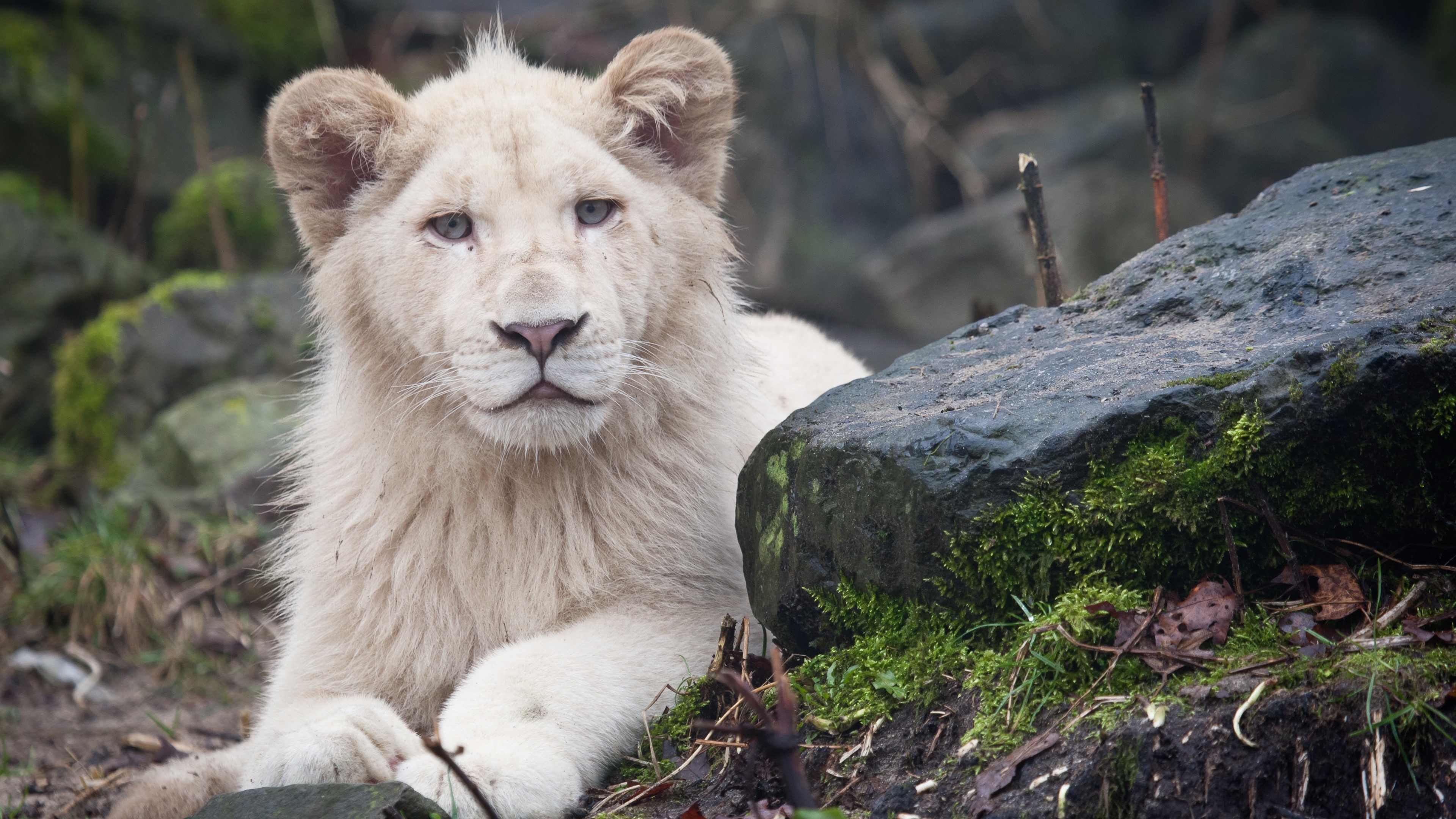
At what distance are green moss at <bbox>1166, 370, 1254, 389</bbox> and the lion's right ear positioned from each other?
2.49 m

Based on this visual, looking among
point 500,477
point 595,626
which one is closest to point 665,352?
point 500,477

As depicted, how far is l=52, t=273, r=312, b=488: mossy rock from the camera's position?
7.63 meters

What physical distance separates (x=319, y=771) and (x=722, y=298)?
1.97 metres

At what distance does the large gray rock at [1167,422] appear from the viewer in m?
2.55

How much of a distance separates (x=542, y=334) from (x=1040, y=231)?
2.02 meters

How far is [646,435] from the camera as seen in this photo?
3730mm

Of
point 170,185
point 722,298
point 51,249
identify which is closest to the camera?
point 722,298

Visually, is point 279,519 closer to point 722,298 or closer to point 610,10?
point 722,298

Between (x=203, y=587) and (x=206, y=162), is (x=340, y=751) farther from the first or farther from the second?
(x=206, y=162)

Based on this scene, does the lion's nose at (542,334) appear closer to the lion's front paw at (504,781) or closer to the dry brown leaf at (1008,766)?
the lion's front paw at (504,781)

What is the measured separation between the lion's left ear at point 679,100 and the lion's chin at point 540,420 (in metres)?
1.05

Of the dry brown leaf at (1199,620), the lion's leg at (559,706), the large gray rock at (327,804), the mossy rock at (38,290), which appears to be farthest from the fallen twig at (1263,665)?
the mossy rock at (38,290)

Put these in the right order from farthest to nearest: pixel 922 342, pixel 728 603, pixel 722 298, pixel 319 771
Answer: pixel 922 342, pixel 722 298, pixel 728 603, pixel 319 771

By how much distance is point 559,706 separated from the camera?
3.04 metres
